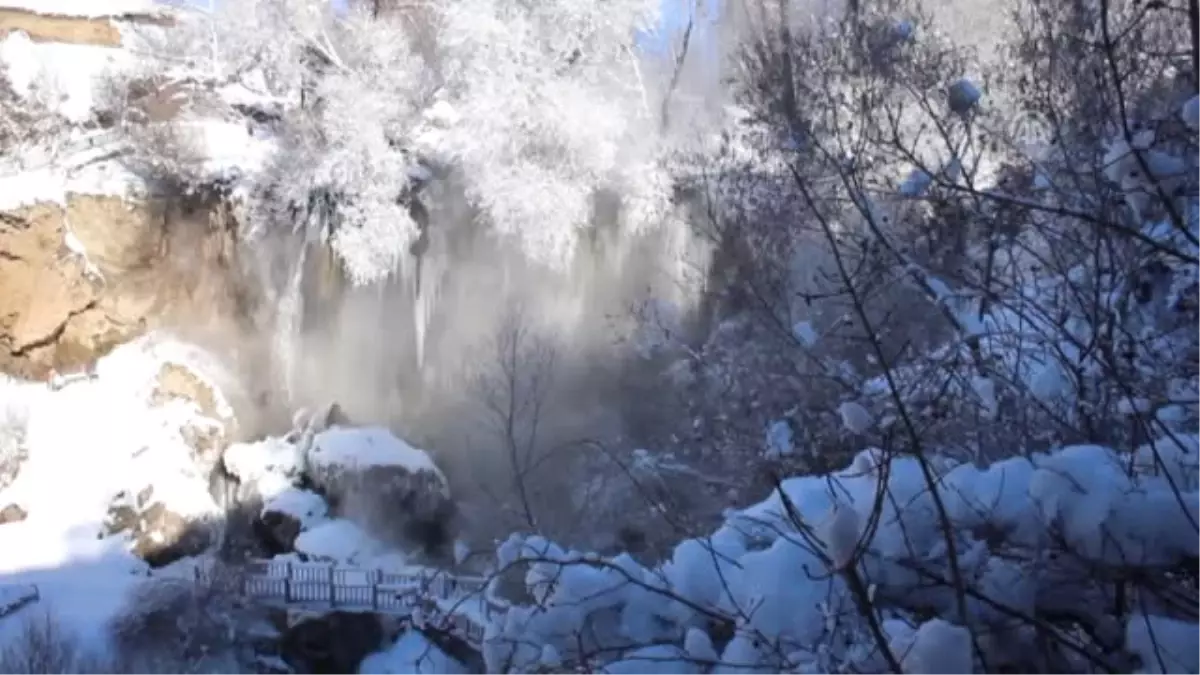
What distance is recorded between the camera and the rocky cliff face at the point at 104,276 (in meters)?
13.4

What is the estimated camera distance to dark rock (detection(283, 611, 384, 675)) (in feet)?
35.5

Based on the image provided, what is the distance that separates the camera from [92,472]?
492 inches

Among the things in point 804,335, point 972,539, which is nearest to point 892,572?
point 972,539

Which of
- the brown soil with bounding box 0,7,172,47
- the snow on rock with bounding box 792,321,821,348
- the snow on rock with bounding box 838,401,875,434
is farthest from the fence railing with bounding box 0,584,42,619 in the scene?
the snow on rock with bounding box 838,401,875,434

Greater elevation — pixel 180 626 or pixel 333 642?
pixel 180 626

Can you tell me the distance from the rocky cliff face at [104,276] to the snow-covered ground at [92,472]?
15.2 inches

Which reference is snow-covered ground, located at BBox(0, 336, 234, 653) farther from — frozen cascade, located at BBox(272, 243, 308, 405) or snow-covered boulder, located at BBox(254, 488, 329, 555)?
frozen cascade, located at BBox(272, 243, 308, 405)

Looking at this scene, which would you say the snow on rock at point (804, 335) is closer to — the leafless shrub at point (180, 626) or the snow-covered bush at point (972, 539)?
the snow-covered bush at point (972, 539)

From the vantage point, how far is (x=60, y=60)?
647 inches

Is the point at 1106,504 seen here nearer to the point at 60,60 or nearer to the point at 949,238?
the point at 949,238

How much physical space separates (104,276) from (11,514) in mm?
3324

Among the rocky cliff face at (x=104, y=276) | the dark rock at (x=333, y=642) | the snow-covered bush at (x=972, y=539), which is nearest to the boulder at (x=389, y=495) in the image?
the dark rock at (x=333, y=642)

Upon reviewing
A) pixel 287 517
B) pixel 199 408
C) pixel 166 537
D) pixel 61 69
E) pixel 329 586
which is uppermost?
pixel 61 69

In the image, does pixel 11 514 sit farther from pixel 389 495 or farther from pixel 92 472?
pixel 389 495
